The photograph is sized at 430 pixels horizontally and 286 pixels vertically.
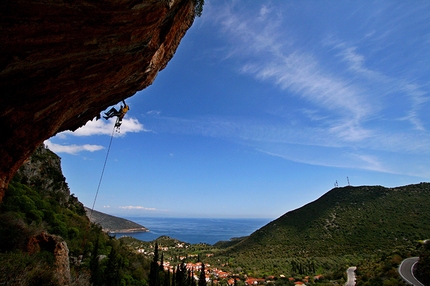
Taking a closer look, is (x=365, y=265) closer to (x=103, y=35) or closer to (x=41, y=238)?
(x=41, y=238)

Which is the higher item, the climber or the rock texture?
the climber

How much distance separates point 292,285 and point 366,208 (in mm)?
42135

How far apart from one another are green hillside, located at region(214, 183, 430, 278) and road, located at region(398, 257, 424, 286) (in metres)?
4.39

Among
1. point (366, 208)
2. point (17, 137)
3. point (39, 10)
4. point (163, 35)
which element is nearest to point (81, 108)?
point (17, 137)

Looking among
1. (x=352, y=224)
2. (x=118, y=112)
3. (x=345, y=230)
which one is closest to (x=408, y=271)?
(x=345, y=230)

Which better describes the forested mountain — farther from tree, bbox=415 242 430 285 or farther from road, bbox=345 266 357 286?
tree, bbox=415 242 430 285

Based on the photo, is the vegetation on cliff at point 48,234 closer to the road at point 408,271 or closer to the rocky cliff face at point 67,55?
the rocky cliff face at point 67,55

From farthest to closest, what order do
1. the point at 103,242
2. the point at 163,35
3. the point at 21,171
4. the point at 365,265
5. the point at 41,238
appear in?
1. the point at 365,265
2. the point at 103,242
3. the point at 21,171
4. the point at 41,238
5. the point at 163,35

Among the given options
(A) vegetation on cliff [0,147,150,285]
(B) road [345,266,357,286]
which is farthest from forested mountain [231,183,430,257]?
(A) vegetation on cliff [0,147,150,285]

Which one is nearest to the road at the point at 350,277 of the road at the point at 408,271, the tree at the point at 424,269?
the road at the point at 408,271

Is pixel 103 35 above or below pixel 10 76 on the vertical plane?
above

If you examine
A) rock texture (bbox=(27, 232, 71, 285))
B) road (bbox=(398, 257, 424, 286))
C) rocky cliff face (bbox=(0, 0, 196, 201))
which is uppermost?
rocky cliff face (bbox=(0, 0, 196, 201))

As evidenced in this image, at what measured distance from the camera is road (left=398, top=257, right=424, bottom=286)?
27.5 meters

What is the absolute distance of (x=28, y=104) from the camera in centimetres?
770
